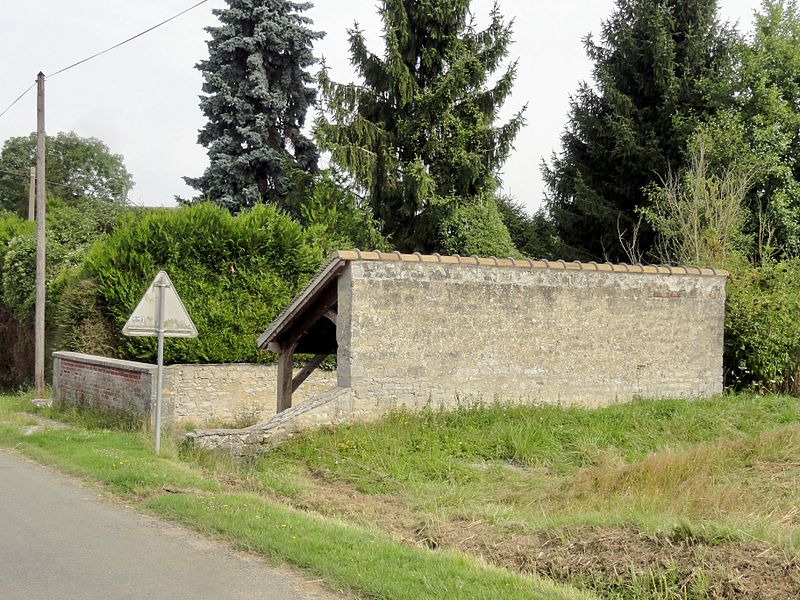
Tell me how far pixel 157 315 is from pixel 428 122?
1761 cm

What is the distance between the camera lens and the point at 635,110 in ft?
102

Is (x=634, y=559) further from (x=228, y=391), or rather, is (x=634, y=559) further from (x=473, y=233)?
(x=473, y=233)

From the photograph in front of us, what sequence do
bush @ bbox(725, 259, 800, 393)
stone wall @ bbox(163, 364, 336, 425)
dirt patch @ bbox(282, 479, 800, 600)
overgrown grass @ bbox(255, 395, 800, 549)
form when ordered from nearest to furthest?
dirt patch @ bbox(282, 479, 800, 600)
overgrown grass @ bbox(255, 395, 800, 549)
bush @ bbox(725, 259, 800, 393)
stone wall @ bbox(163, 364, 336, 425)

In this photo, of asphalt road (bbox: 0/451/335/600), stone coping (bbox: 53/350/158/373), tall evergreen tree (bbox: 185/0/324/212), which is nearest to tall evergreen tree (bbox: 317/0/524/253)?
tall evergreen tree (bbox: 185/0/324/212)

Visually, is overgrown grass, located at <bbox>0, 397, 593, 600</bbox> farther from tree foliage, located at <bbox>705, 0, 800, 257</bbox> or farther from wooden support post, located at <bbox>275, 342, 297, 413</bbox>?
tree foliage, located at <bbox>705, 0, 800, 257</bbox>

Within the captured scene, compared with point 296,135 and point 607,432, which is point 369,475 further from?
point 296,135

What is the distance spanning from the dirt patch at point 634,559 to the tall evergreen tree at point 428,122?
1980cm

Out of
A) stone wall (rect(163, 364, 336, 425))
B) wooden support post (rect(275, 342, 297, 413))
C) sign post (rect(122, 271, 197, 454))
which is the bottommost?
stone wall (rect(163, 364, 336, 425))

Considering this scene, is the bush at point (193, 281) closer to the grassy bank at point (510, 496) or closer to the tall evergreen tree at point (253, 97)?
the grassy bank at point (510, 496)

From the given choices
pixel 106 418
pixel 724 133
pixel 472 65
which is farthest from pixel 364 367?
pixel 724 133

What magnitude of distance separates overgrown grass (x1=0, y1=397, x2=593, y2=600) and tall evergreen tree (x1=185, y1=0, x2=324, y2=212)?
16731 mm

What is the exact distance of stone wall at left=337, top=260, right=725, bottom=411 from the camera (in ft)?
46.9

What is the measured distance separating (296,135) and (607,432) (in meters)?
19.1

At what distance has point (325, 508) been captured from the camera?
983cm
